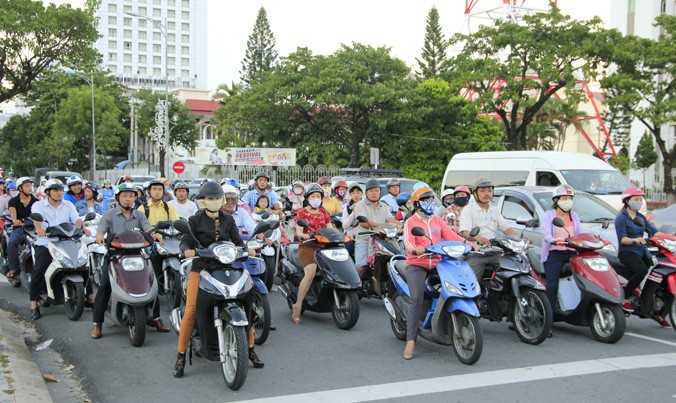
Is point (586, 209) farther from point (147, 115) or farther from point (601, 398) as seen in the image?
point (147, 115)

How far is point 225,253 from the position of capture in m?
5.75

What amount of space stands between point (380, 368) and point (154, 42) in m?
125

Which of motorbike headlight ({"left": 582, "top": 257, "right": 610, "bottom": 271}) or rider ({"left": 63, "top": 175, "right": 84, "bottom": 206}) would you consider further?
rider ({"left": 63, "top": 175, "right": 84, "bottom": 206})

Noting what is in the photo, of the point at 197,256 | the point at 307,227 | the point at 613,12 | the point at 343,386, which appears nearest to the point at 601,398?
the point at 343,386

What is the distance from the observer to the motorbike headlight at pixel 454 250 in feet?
21.5

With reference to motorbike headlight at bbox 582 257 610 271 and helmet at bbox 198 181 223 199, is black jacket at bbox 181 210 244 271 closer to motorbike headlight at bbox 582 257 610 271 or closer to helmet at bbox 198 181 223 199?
helmet at bbox 198 181 223 199

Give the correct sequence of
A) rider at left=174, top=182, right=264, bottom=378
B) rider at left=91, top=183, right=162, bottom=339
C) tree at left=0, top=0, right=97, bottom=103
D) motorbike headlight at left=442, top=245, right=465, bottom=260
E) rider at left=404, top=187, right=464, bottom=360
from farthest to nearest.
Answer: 1. tree at left=0, top=0, right=97, bottom=103
2. rider at left=91, top=183, right=162, bottom=339
3. rider at left=404, top=187, right=464, bottom=360
4. motorbike headlight at left=442, top=245, right=465, bottom=260
5. rider at left=174, top=182, right=264, bottom=378

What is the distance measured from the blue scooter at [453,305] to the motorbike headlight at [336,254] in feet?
4.49

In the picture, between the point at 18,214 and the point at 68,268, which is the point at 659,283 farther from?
the point at 18,214

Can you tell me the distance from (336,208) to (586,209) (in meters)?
3.99

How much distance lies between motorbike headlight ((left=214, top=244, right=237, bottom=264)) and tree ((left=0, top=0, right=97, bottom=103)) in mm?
16965

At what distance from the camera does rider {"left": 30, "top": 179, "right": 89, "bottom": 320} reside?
875 centimetres

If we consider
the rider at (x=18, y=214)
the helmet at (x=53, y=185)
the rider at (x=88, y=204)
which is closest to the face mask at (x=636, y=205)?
the helmet at (x=53, y=185)

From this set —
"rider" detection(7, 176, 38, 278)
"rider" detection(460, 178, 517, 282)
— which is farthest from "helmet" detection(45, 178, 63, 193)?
"rider" detection(460, 178, 517, 282)
